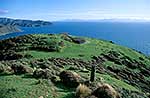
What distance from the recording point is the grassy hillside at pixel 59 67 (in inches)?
1089

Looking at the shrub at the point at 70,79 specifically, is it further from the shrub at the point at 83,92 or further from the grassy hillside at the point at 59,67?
the shrub at the point at 83,92

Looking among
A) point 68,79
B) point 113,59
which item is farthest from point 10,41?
point 68,79

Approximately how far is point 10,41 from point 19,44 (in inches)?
230

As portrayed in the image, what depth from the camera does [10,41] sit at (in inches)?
3017

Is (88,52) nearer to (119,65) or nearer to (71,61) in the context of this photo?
(119,65)

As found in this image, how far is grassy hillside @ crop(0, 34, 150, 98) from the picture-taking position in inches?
1089

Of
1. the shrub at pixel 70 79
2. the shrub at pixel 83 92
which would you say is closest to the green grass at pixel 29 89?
the shrub at pixel 70 79

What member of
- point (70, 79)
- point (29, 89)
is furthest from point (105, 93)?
point (29, 89)

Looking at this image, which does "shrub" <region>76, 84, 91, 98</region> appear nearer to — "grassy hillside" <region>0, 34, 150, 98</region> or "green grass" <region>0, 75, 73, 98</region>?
"grassy hillside" <region>0, 34, 150, 98</region>

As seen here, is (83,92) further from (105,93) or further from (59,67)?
(59,67)

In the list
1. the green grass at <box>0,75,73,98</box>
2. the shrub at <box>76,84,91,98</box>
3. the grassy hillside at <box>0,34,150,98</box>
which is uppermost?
the shrub at <box>76,84,91,98</box>

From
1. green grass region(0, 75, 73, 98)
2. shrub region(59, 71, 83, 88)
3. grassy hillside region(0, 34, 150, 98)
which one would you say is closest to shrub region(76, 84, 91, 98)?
grassy hillside region(0, 34, 150, 98)

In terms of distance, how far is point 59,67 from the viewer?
148ft

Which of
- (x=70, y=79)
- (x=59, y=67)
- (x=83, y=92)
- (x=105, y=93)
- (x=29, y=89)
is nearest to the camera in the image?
(x=105, y=93)
